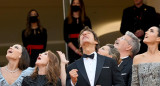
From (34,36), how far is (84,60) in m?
2.99

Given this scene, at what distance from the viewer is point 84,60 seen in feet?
23.1

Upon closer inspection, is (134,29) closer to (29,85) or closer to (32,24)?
(32,24)

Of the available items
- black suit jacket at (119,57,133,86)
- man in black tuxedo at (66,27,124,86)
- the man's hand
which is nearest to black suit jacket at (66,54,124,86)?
man in black tuxedo at (66,27,124,86)

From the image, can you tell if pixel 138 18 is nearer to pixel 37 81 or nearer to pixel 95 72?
pixel 37 81

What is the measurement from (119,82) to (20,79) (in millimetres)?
1647

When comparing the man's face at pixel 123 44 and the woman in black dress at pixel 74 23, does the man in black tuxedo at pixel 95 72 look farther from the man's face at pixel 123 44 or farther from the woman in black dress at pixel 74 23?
the woman in black dress at pixel 74 23

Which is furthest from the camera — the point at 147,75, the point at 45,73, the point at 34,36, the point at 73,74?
the point at 34,36

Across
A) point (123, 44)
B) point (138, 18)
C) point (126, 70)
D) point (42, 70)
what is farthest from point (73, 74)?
point (138, 18)

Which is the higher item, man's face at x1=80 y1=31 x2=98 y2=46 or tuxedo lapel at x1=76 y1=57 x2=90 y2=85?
man's face at x1=80 y1=31 x2=98 y2=46

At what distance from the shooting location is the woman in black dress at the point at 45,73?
24.5 ft

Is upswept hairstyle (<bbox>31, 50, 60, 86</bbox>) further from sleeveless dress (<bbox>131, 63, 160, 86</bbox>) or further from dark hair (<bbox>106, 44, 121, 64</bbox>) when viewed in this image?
sleeveless dress (<bbox>131, 63, 160, 86</bbox>)

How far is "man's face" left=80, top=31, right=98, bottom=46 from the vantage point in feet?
23.6

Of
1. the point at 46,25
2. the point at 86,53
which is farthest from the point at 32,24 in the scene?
the point at 86,53

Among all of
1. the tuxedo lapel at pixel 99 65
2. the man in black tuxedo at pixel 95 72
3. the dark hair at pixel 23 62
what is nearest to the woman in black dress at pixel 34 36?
the dark hair at pixel 23 62
